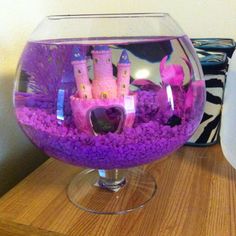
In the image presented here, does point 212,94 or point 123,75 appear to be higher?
point 123,75

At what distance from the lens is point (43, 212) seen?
44 centimetres

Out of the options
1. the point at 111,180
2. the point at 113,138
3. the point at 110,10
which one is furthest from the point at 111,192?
the point at 110,10

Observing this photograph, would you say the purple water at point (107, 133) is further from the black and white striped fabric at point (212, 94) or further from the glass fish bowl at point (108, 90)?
the black and white striped fabric at point (212, 94)

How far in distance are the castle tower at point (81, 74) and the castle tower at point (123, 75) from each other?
1.5 inches

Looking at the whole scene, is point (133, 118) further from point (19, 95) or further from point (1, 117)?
point (1, 117)

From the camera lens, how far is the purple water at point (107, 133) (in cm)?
39

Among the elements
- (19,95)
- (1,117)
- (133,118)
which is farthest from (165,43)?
(1,117)

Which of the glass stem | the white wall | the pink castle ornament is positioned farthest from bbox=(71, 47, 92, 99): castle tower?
the white wall

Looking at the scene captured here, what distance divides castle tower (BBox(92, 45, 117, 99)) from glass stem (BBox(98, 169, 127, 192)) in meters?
0.16

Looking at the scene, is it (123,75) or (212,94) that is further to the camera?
(212,94)

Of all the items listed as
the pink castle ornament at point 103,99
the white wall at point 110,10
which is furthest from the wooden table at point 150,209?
the white wall at point 110,10

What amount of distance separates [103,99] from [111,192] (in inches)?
6.8

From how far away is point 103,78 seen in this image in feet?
1.31

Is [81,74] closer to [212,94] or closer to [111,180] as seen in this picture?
[111,180]
